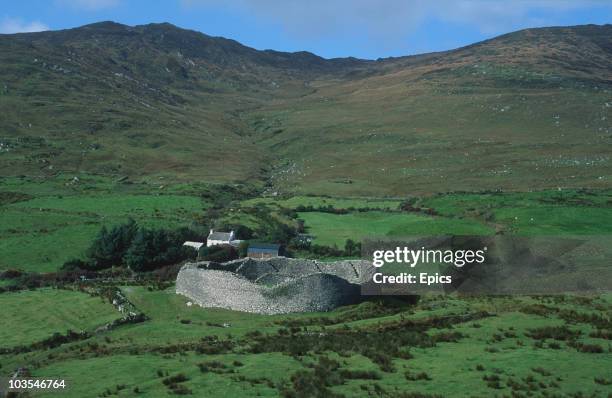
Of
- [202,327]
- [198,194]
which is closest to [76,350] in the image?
[202,327]

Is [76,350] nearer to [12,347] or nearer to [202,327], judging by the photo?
[12,347]

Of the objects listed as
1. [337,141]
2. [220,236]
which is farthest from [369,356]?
[337,141]

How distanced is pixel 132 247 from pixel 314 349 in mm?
32952

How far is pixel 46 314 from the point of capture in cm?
3894

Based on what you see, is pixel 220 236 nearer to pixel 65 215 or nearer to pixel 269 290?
pixel 65 215

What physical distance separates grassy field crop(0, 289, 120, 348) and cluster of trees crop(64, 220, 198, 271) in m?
11.6

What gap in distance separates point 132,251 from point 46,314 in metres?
17.8

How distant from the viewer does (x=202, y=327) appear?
3512 cm

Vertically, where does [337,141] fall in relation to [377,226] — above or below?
above

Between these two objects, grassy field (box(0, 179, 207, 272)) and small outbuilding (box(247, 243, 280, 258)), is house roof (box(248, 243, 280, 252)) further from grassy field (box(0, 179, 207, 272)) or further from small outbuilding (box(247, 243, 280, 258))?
grassy field (box(0, 179, 207, 272))

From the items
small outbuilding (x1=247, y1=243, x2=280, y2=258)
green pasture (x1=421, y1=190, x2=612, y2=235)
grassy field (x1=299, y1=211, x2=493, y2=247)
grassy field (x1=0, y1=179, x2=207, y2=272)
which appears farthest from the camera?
grassy field (x1=299, y1=211, x2=493, y2=247)

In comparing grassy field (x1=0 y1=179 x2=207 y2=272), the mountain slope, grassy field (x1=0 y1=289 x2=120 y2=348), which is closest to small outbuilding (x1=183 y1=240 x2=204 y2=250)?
grassy field (x1=0 y1=179 x2=207 y2=272)

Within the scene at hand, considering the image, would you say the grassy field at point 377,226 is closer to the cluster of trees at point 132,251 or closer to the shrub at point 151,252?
the shrub at point 151,252

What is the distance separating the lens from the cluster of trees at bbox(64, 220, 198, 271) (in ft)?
186
